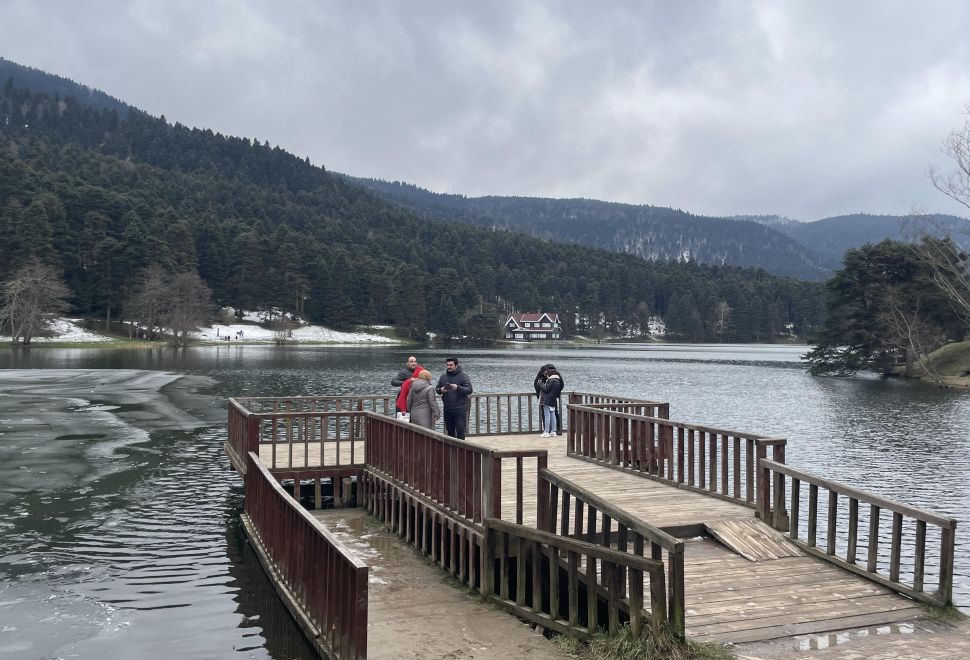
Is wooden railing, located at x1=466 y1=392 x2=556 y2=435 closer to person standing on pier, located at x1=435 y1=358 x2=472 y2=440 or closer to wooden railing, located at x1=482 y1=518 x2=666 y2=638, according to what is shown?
person standing on pier, located at x1=435 y1=358 x2=472 y2=440

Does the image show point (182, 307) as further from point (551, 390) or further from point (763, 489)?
point (763, 489)

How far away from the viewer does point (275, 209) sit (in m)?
190

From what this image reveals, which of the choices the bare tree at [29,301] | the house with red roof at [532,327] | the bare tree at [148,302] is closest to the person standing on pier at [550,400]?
the bare tree at [29,301]

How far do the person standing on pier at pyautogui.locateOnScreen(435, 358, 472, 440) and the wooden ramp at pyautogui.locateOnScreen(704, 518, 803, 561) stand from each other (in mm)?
6061

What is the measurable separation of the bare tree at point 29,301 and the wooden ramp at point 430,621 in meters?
89.2

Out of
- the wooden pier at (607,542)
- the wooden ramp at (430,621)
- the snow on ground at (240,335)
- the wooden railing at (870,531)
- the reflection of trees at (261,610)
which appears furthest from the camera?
the snow on ground at (240,335)

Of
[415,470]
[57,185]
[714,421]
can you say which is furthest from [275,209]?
[415,470]

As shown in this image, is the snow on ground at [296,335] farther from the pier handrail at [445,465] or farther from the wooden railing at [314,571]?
the wooden railing at [314,571]

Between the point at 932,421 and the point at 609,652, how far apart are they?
104 feet

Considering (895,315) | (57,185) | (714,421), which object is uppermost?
(57,185)

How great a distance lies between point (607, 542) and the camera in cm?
779

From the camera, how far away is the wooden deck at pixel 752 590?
22.7 feet

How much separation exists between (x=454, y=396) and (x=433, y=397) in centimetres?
99

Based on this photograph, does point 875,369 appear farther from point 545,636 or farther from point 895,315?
point 545,636
